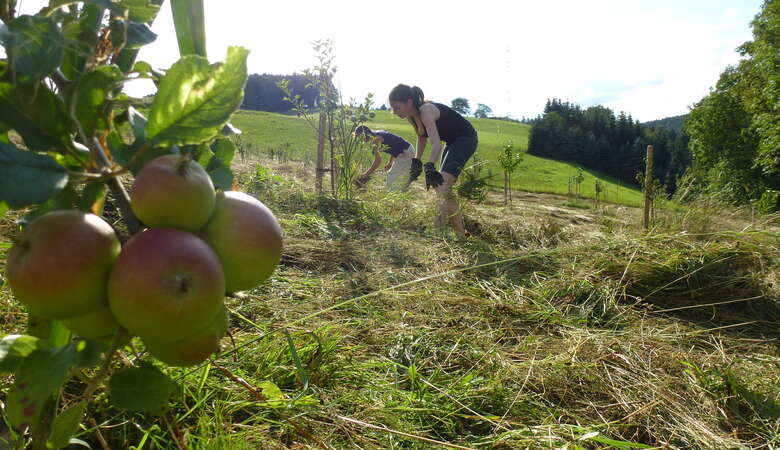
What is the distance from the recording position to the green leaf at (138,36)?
0.47 meters

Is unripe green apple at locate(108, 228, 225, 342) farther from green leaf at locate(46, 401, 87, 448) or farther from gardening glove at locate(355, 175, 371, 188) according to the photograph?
gardening glove at locate(355, 175, 371, 188)

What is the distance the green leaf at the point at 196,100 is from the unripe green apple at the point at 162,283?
0.34 ft

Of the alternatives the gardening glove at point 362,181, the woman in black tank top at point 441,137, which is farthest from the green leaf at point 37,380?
the gardening glove at point 362,181

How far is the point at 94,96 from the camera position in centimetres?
40

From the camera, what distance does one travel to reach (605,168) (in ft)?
149

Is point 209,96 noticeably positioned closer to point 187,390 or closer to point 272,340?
point 187,390

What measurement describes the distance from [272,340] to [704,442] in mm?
1569

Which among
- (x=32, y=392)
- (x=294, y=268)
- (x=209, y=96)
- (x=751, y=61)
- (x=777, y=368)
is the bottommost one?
(x=777, y=368)

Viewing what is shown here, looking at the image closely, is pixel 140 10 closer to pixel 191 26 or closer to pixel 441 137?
pixel 191 26

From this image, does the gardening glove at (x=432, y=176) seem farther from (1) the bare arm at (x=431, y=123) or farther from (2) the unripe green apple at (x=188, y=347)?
(2) the unripe green apple at (x=188, y=347)

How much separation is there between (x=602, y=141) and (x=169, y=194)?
50.3 meters

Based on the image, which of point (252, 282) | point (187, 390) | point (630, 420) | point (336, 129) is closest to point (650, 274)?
point (630, 420)

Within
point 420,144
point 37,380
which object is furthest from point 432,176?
point 37,380

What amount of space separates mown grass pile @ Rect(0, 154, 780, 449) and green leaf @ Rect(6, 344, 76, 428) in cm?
17
